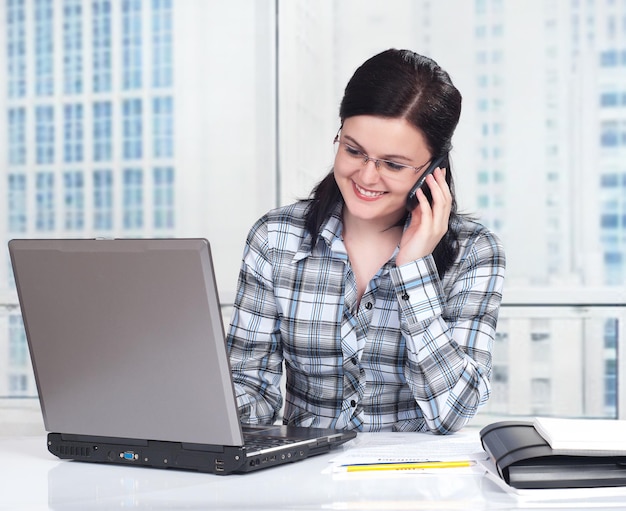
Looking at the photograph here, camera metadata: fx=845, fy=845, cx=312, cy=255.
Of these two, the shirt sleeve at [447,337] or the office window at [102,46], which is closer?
the shirt sleeve at [447,337]

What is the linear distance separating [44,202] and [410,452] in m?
2.43

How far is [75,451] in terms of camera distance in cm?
128

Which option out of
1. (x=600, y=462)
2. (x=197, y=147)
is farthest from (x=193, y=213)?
(x=600, y=462)

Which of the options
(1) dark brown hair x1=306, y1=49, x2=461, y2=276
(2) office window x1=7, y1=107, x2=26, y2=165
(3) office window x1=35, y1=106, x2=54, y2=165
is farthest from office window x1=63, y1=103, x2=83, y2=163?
(1) dark brown hair x1=306, y1=49, x2=461, y2=276

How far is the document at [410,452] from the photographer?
1.19m

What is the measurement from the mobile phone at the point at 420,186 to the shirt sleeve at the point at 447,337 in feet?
0.56

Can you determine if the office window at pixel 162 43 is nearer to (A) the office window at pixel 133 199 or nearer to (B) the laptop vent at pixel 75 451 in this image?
(A) the office window at pixel 133 199

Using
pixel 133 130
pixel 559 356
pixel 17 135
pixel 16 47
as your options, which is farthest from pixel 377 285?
pixel 16 47

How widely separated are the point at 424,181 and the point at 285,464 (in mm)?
726

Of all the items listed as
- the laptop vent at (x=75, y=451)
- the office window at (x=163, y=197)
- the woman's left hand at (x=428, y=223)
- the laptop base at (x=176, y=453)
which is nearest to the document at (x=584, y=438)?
the laptop base at (x=176, y=453)

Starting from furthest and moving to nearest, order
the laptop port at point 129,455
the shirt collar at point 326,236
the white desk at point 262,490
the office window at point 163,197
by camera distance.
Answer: the office window at point 163,197
the shirt collar at point 326,236
the laptop port at point 129,455
the white desk at point 262,490

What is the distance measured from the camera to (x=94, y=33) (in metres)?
3.31

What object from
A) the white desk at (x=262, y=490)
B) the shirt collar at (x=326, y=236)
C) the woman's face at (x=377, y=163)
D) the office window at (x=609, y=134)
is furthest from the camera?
the office window at (x=609, y=134)

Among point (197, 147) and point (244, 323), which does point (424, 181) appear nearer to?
point (244, 323)
